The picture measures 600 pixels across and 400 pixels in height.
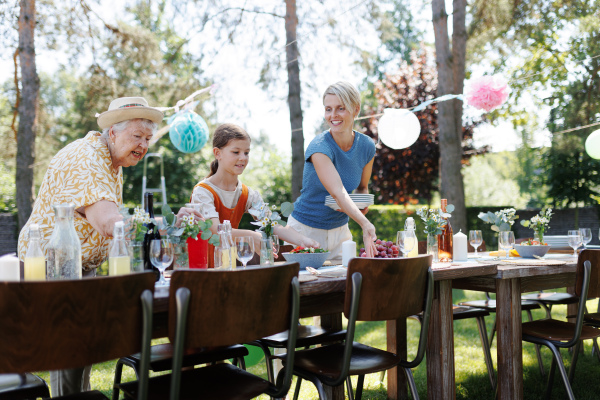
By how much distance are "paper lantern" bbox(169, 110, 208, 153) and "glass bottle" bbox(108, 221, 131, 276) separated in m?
4.25

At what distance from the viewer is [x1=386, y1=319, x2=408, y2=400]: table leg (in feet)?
9.25

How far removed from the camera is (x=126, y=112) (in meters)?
2.25

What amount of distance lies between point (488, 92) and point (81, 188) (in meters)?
3.92

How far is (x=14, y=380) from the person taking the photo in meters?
1.89

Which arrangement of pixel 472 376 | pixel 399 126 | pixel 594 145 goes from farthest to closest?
pixel 594 145
pixel 399 126
pixel 472 376

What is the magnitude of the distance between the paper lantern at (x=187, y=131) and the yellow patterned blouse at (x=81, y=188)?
12.0 feet

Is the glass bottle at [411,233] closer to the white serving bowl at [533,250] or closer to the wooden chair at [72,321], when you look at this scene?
the white serving bowl at [533,250]

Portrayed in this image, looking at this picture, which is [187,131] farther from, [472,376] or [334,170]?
[472,376]

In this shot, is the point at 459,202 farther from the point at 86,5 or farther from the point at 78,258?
the point at 86,5

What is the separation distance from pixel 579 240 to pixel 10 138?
1062cm

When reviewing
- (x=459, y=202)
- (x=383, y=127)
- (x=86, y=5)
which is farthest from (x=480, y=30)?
(x=86, y=5)

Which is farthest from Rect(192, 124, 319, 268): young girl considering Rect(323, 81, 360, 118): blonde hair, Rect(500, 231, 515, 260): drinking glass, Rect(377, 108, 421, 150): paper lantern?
Rect(377, 108, 421, 150): paper lantern

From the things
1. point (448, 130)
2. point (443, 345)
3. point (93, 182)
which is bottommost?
point (443, 345)

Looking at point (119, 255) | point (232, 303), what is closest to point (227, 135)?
point (119, 255)
